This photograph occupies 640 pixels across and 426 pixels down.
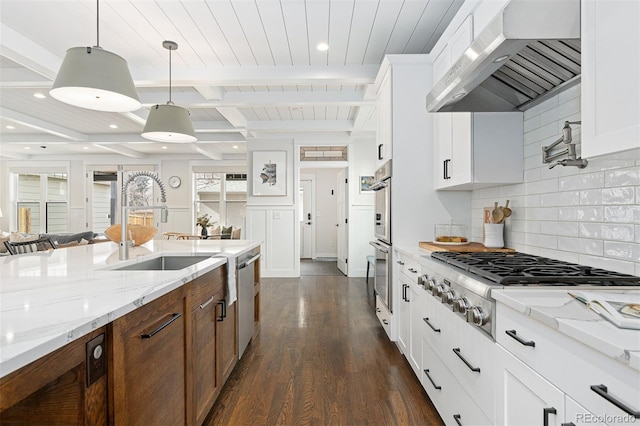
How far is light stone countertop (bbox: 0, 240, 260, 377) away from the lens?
70cm

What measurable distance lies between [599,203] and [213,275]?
1928mm

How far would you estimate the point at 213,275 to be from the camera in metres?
1.92

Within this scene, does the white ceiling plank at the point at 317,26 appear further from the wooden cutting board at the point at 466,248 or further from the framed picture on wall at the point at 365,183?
the framed picture on wall at the point at 365,183

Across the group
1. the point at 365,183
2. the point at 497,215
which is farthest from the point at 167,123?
the point at 365,183

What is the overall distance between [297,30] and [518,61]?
177 centimetres

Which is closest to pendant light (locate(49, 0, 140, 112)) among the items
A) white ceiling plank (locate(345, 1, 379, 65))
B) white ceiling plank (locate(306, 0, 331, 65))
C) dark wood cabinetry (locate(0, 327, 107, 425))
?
white ceiling plank (locate(306, 0, 331, 65))

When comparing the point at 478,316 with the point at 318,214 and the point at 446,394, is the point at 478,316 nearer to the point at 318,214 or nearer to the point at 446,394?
the point at 446,394

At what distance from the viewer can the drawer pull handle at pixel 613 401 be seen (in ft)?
2.15

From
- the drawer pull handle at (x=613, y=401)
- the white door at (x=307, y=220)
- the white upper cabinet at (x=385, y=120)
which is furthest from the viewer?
the white door at (x=307, y=220)

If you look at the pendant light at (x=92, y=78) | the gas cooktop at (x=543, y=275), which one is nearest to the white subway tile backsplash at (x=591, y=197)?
the gas cooktop at (x=543, y=275)

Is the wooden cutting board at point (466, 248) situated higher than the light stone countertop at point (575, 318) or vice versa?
the wooden cutting board at point (466, 248)

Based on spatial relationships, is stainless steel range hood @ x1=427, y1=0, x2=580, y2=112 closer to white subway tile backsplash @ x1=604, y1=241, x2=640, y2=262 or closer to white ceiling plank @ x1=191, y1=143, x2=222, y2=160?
white subway tile backsplash @ x1=604, y1=241, x2=640, y2=262

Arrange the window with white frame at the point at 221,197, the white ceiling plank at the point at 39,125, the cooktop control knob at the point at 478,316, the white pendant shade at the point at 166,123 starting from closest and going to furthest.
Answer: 1. the cooktop control knob at the point at 478,316
2. the white pendant shade at the point at 166,123
3. the white ceiling plank at the point at 39,125
4. the window with white frame at the point at 221,197

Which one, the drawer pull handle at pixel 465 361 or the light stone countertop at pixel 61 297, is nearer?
the light stone countertop at pixel 61 297
